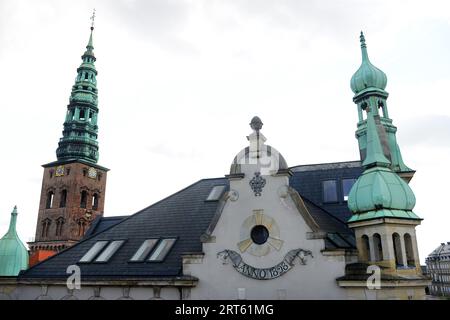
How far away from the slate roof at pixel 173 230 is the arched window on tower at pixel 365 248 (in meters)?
0.98

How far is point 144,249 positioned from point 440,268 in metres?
140

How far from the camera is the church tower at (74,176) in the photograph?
251 ft

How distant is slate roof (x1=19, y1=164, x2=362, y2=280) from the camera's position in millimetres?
20453

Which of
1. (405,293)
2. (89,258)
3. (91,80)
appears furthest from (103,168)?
(405,293)

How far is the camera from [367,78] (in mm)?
27188

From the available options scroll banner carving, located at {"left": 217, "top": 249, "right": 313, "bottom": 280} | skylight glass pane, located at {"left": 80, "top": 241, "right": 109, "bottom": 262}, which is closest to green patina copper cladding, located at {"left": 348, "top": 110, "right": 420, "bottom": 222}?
scroll banner carving, located at {"left": 217, "top": 249, "right": 313, "bottom": 280}

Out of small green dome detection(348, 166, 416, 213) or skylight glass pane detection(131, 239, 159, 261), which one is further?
skylight glass pane detection(131, 239, 159, 261)

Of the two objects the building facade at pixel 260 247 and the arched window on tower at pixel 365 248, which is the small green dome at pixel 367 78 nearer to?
the building facade at pixel 260 247

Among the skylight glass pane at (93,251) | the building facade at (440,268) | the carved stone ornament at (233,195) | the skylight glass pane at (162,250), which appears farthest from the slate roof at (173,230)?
the building facade at (440,268)

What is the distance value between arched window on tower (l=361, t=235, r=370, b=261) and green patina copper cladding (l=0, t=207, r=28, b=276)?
65.0ft

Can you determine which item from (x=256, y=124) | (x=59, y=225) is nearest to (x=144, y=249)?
(x=256, y=124)

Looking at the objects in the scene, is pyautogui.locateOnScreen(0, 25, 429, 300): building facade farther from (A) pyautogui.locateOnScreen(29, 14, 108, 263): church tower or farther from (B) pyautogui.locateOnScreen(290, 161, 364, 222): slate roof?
(A) pyautogui.locateOnScreen(29, 14, 108, 263): church tower

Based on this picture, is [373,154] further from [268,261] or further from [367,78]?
[367,78]

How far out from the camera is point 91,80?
80.1 metres
